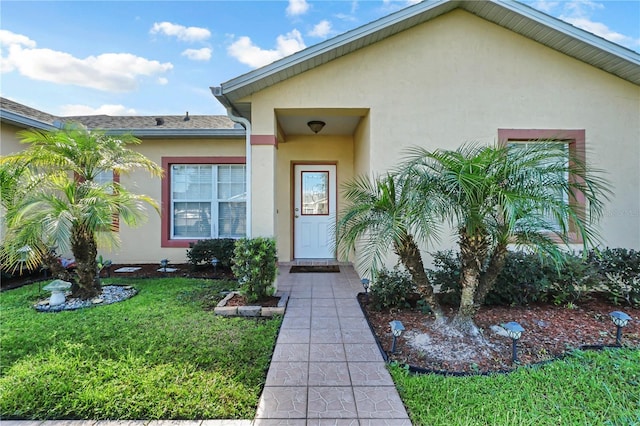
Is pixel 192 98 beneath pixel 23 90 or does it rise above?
above

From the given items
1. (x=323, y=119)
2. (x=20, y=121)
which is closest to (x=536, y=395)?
(x=323, y=119)

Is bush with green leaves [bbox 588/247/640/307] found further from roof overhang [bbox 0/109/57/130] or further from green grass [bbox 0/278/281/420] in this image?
roof overhang [bbox 0/109/57/130]

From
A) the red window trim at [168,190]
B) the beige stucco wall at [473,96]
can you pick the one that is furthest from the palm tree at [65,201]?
the beige stucco wall at [473,96]

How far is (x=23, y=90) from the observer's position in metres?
7.21

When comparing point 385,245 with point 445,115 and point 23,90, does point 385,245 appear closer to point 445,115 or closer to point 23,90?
point 445,115

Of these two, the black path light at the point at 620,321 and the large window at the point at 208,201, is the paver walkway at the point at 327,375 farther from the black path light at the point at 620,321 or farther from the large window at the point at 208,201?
the large window at the point at 208,201

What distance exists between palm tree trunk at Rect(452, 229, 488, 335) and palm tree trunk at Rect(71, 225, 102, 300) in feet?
17.5

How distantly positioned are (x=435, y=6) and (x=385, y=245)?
4.34 m

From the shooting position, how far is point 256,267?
14.6ft

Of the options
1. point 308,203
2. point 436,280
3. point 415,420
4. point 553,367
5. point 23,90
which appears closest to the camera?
point 415,420

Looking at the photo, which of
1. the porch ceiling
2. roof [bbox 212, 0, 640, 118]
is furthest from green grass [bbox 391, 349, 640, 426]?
roof [bbox 212, 0, 640, 118]

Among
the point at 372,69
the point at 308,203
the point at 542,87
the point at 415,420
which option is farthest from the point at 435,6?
the point at 415,420

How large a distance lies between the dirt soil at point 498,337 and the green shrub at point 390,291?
12 centimetres

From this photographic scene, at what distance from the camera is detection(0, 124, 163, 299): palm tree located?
415cm
